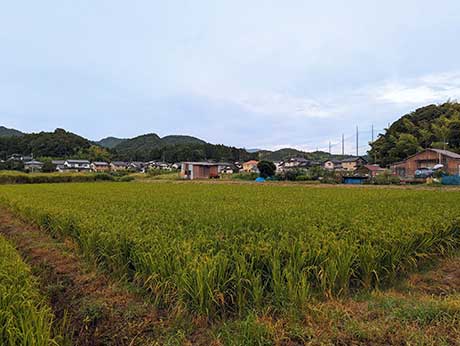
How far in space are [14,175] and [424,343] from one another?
132 feet

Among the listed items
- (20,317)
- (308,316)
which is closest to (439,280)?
(308,316)

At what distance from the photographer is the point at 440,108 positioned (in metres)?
62.3

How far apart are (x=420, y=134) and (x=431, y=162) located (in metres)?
20.9

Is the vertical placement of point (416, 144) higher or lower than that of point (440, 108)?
lower

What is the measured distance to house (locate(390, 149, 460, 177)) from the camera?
37562 mm

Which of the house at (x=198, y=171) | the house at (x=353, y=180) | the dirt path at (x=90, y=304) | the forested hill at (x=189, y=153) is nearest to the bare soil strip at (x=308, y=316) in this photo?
the dirt path at (x=90, y=304)

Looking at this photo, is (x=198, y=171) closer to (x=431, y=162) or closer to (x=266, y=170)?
(x=266, y=170)

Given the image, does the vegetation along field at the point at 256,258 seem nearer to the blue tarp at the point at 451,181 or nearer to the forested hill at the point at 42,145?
the blue tarp at the point at 451,181

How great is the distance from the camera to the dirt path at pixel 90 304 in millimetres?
3275

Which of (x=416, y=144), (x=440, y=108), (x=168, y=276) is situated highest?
(x=440, y=108)

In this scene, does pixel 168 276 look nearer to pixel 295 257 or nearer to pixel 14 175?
pixel 295 257

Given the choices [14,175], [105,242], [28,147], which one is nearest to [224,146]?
[28,147]

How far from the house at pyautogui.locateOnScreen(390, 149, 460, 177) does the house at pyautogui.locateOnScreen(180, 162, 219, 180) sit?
28.8 metres

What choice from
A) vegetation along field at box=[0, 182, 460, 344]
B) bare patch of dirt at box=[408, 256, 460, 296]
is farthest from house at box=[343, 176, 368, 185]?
bare patch of dirt at box=[408, 256, 460, 296]
